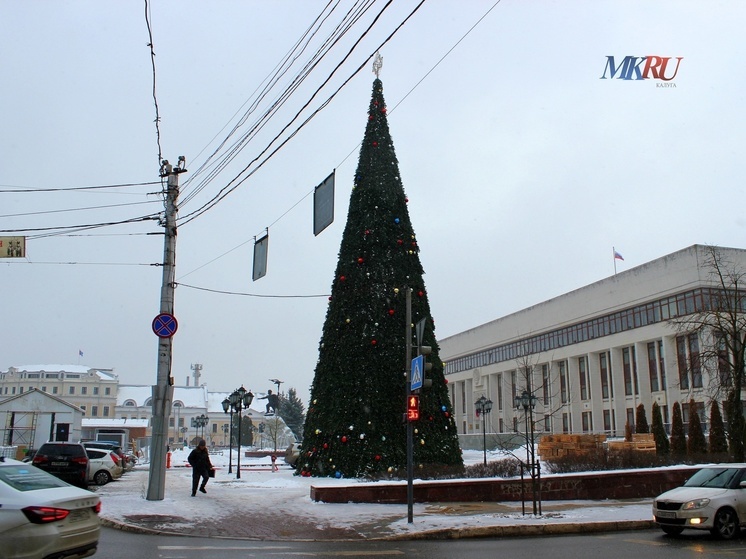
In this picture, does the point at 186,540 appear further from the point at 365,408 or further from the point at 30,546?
the point at 365,408

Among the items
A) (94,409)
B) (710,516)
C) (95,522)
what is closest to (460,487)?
(710,516)

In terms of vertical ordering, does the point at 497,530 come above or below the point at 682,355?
below

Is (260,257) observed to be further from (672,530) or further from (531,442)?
(672,530)

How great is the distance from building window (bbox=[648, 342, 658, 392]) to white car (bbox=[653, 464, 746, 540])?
46.0 metres

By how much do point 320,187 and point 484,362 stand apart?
72669 mm

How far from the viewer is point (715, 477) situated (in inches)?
573

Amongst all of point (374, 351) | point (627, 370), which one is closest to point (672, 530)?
point (374, 351)

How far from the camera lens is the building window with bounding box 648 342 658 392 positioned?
188 ft

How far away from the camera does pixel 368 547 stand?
40.5ft

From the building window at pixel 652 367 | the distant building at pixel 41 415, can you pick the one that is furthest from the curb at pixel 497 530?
the building window at pixel 652 367

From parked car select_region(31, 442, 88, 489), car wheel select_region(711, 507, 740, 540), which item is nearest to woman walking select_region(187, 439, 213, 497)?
parked car select_region(31, 442, 88, 489)

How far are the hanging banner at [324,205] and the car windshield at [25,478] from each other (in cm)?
772

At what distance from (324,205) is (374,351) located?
907 centimetres

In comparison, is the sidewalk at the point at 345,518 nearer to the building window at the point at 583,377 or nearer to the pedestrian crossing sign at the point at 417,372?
the pedestrian crossing sign at the point at 417,372
